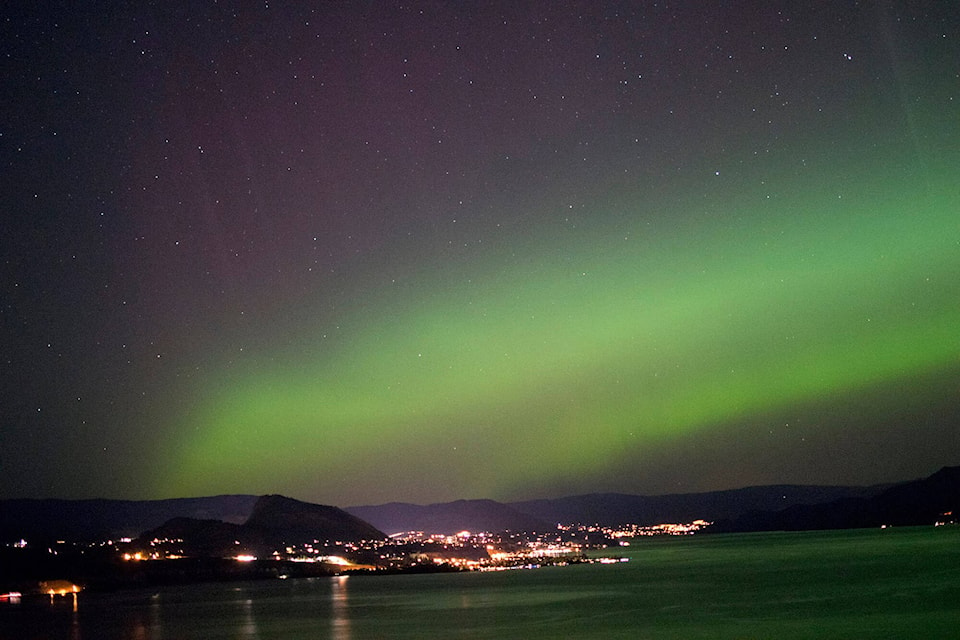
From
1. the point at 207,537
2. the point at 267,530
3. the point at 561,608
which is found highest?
the point at 207,537

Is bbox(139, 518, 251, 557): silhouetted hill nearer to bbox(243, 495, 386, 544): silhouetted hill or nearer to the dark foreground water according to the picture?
bbox(243, 495, 386, 544): silhouetted hill

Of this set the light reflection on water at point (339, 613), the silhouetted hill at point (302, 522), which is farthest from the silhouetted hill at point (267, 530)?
the light reflection on water at point (339, 613)

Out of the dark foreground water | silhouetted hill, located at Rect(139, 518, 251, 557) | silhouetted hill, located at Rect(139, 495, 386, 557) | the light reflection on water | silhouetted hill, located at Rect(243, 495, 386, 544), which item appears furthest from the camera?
silhouetted hill, located at Rect(243, 495, 386, 544)

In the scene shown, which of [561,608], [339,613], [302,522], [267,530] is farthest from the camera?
[302,522]

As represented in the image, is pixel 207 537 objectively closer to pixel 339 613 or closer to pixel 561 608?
pixel 339 613

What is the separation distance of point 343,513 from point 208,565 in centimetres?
7542

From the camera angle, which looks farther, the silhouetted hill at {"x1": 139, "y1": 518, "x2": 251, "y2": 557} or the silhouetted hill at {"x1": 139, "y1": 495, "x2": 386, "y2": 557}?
the silhouetted hill at {"x1": 139, "y1": 495, "x2": 386, "y2": 557}

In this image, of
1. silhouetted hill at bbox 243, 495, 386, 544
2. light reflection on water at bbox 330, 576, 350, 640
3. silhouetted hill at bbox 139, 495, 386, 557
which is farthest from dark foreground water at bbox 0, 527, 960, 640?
silhouetted hill at bbox 243, 495, 386, 544

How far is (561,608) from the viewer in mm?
45656

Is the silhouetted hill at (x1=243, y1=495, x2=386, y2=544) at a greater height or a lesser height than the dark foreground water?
greater

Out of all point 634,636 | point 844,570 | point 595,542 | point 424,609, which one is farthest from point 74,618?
point 595,542

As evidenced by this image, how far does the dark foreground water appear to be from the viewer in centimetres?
3594

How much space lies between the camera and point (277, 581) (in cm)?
8400

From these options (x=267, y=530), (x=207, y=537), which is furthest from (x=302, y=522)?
(x=207, y=537)
